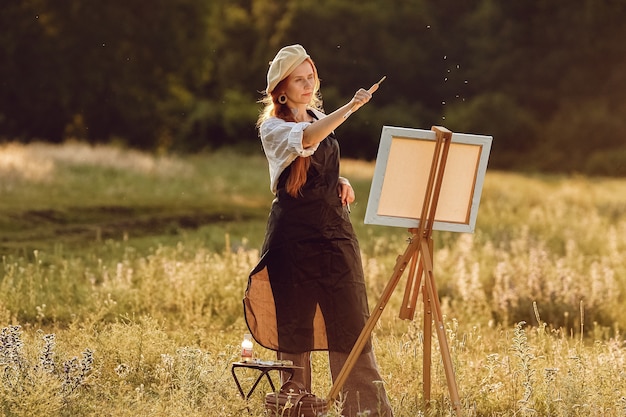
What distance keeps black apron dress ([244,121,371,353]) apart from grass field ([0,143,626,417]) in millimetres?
489

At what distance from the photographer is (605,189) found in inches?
955

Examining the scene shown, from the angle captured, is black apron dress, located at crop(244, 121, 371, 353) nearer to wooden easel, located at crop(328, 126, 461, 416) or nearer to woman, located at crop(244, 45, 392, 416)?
woman, located at crop(244, 45, 392, 416)

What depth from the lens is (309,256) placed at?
531 cm

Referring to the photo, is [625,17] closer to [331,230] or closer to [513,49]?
[513,49]

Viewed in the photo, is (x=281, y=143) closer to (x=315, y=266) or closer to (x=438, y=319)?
(x=315, y=266)

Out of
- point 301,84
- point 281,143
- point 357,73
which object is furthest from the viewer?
point 357,73

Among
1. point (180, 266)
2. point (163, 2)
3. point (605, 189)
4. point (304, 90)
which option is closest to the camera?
point (304, 90)

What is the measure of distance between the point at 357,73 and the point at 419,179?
33.9m

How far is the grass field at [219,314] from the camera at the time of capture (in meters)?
5.58

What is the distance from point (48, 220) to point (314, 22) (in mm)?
24812

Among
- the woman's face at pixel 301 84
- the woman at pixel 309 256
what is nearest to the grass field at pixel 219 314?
the woman at pixel 309 256

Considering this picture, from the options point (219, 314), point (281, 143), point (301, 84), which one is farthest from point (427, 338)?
point (219, 314)

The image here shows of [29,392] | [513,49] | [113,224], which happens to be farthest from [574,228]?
[513,49]

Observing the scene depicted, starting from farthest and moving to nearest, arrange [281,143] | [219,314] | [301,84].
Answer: [219,314]
[301,84]
[281,143]
